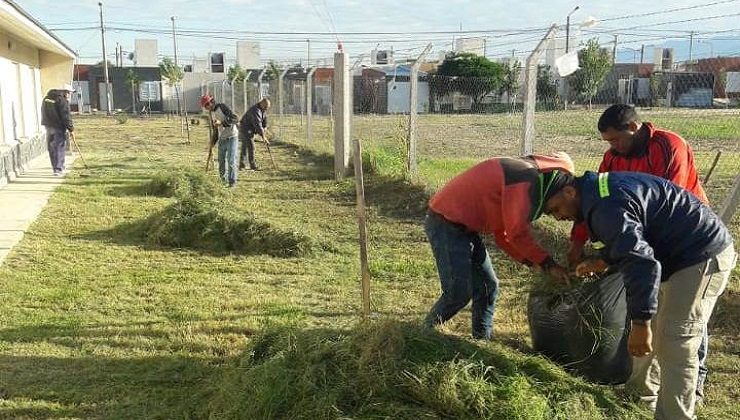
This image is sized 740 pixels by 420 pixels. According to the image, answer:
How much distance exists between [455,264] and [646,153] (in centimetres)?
123

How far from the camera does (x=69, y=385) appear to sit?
12.9 ft

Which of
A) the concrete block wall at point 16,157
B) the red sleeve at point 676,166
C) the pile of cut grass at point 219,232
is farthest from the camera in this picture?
the concrete block wall at point 16,157

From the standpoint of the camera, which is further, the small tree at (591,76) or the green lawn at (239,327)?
the small tree at (591,76)

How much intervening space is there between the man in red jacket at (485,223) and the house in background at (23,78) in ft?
26.0

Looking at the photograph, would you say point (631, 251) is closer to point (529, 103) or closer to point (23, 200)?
point (529, 103)

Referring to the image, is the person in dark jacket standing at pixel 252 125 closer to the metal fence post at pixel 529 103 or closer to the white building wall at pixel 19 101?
the white building wall at pixel 19 101

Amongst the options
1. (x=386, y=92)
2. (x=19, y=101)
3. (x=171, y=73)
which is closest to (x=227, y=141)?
(x=19, y=101)

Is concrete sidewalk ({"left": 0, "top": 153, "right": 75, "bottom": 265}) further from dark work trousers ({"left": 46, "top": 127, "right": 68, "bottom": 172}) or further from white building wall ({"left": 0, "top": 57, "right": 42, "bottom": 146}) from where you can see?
white building wall ({"left": 0, "top": 57, "right": 42, "bottom": 146})

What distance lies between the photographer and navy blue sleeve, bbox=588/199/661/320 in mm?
2707

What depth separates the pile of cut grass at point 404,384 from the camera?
2949 millimetres

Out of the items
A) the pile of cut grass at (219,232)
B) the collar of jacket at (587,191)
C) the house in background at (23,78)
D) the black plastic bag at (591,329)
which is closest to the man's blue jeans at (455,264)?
the black plastic bag at (591,329)

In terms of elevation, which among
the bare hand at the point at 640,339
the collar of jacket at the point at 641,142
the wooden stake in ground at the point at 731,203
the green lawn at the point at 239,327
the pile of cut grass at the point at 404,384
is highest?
the collar of jacket at the point at 641,142

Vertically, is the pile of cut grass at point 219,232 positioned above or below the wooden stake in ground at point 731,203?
below

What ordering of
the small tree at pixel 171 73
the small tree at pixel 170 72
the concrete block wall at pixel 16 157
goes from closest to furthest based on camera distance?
the concrete block wall at pixel 16 157 < the small tree at pixel 171 73 < the small tree at pixel 170 72
